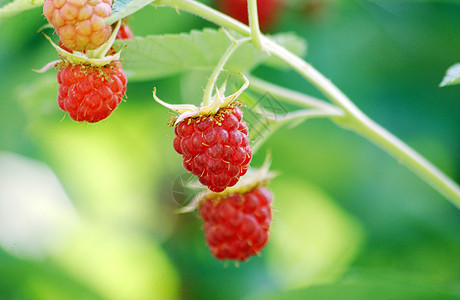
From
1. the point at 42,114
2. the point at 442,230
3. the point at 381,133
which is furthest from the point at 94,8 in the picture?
the point at 442,230

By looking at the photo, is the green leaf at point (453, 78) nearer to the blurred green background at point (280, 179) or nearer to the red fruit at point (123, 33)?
the red fruit at point (123, 33)

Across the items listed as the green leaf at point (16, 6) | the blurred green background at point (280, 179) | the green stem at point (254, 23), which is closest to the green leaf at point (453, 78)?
the green stem at point (254, 23)

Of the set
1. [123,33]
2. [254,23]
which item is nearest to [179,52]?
[123,33]

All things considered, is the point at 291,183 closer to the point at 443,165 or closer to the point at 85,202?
the point at 443,165

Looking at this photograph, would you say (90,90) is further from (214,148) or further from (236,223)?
(236,223)

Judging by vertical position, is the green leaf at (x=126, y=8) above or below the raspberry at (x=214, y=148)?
above

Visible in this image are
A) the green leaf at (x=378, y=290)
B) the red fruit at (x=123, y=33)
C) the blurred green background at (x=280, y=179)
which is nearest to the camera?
the red fruit at (x=123, y=33)

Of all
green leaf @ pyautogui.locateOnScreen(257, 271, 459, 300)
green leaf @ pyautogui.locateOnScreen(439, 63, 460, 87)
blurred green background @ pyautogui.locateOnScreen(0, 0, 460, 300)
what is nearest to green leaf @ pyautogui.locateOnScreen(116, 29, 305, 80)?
green leaf @ pyautogui.locateOnScreen(439, 63, 460, 87)
